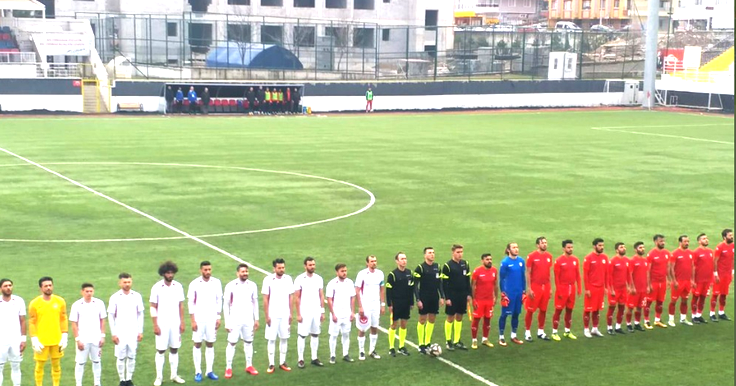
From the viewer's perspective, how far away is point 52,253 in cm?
2078

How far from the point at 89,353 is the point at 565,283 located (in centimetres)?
741

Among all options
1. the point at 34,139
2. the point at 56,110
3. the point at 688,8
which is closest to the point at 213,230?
the point at 34,139

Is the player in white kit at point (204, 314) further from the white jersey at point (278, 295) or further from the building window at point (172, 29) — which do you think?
the building window at point (172, 29)

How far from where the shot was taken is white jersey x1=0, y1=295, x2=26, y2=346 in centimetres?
1262

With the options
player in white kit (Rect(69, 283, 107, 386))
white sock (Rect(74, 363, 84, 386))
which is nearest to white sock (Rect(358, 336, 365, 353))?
player in white kit (Rect(69, 283, 107, 386))

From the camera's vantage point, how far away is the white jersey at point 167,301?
43.9 feet

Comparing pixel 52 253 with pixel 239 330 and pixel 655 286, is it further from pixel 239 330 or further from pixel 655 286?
pixel 655 286

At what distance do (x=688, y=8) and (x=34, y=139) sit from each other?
8106 cm

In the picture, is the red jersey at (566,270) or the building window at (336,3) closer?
the red jersey at (566,270)

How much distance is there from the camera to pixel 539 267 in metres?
15.5

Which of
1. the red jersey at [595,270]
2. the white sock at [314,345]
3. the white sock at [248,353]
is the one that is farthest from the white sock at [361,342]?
the red jersey at [595,270]

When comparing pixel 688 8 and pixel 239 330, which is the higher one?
pixel 688 8

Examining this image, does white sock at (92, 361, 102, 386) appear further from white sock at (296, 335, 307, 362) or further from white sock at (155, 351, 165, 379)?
white sock at (296, 335, 307, 362)

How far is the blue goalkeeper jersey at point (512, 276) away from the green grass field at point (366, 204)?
0.96 m
